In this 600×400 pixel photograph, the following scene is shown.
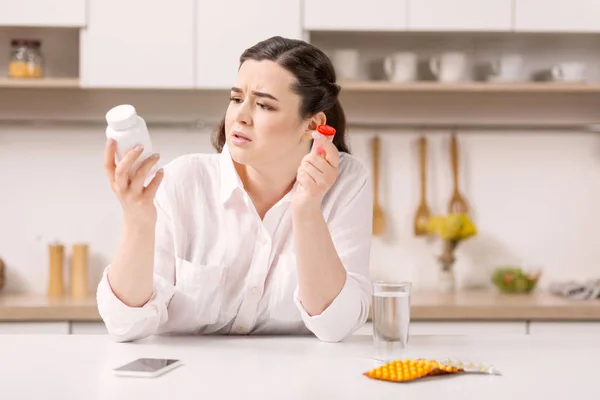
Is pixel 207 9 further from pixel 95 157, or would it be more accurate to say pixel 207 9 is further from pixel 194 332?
pixel 194 332

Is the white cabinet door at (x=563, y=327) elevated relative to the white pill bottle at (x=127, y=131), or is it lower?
lower

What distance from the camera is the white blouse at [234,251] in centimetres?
187

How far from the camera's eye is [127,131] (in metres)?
1.54

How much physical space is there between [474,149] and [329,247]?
1852mm

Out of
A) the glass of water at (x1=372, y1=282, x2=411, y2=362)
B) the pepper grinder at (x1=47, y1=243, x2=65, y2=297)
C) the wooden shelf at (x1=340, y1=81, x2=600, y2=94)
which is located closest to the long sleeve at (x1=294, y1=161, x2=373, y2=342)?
the glass of water at (x1=372, y1=282, x2=411, y2=362)

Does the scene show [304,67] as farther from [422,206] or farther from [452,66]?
[422,206]

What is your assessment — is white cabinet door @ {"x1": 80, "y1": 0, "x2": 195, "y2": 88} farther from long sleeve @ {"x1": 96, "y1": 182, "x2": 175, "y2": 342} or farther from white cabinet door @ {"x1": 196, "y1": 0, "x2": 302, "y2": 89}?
long sleeve @ {"x1": 96, "y1": 182, "x2": 175, "y2": 342}

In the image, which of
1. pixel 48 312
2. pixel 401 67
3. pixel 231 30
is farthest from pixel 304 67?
pixel 48 312

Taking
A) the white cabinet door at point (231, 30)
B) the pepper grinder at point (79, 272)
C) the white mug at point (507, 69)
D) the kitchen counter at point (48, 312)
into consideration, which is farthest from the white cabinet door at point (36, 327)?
the white mug at point (507, 69)

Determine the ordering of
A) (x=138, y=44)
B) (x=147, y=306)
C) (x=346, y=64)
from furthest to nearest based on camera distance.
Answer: (x=346, y=64), (x=138, y=44), (x=147, y=306)

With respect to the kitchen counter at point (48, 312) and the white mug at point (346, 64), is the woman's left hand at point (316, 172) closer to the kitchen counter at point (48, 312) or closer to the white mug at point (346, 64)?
the kitchen counter at point (48, 312)

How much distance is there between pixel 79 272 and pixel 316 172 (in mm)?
1766

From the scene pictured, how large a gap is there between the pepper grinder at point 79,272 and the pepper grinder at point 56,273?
4 centimetres

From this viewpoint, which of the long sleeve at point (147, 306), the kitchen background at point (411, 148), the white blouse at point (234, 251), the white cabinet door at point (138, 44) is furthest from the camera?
the kitchen background at point (411, 148)
